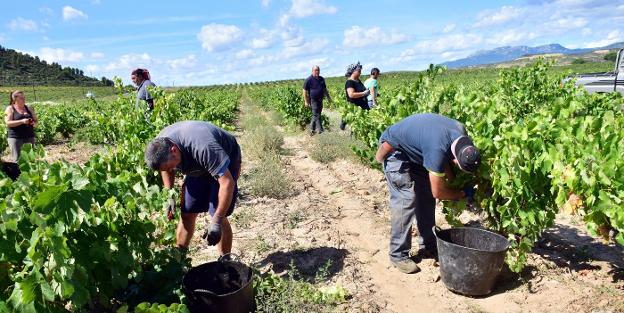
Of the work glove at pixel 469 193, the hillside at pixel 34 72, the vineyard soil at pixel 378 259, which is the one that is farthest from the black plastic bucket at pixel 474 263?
the hillside at pixel 34 72

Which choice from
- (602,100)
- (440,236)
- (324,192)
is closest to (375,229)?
(440,236)

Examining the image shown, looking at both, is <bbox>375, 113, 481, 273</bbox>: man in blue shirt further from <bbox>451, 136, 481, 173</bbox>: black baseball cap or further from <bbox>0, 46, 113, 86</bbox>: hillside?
<bbox>0, 46, 113, 86</bbox>: hillside

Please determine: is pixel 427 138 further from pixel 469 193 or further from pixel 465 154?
pixel 469 193

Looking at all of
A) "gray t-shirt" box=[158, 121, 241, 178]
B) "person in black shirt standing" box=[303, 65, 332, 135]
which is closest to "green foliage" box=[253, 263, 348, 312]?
"gray t-shirt" box=[158, 121, 241, 178]

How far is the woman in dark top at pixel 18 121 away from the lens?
22.9 ft

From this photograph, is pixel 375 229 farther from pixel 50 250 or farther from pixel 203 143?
pixel 50 250

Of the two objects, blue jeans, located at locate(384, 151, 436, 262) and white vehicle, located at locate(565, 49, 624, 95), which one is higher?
white vehicle, located at locate(565, 49, 624, 95)

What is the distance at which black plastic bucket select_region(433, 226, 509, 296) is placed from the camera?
3.58 m

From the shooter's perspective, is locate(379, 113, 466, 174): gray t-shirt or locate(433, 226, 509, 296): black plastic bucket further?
locate(433, 226, 509, 296): black plastic bucket

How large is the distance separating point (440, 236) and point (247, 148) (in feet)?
22.2

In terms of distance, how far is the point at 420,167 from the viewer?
4016mm

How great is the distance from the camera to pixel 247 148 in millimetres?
10227

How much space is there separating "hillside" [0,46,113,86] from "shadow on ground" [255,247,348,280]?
87.3m

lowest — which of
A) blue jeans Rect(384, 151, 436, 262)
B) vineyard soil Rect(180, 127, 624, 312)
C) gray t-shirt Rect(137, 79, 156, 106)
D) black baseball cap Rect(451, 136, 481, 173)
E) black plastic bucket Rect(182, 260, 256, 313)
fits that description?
vineyard soil Rect(180, 127, 624, 312)
